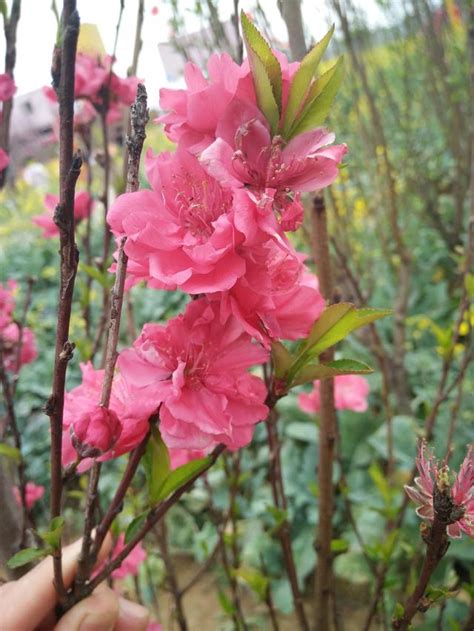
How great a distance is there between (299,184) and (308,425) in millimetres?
1883

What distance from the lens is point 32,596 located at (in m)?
0.53

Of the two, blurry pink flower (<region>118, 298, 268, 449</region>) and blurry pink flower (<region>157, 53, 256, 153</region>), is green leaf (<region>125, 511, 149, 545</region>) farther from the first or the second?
blurry pink flower (<region>157, 53, 256, 153</region>)

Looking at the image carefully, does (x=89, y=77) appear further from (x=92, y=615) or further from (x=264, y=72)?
(x=92, y=615)

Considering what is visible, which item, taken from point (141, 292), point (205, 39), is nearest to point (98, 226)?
point (141, 292)

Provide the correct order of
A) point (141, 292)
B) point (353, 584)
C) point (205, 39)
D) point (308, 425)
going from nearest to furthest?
point (205, 39), point (353, 584), point (308, 425), point (141, 292)

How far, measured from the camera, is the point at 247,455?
2.37 metres

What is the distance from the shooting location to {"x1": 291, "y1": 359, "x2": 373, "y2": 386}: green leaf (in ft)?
1.62

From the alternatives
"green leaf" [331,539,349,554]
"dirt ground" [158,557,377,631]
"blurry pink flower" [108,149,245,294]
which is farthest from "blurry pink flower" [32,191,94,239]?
"dirt ground" [158,557,377,631]

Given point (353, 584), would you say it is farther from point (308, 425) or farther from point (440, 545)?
point (440, 545)

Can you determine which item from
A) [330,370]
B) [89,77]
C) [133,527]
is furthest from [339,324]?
[89,77]

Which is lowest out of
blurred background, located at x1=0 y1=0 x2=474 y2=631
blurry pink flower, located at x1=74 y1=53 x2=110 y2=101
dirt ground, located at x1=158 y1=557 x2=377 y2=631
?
dirt ground, located at x1=158 y1=557 x2=377 y2=631

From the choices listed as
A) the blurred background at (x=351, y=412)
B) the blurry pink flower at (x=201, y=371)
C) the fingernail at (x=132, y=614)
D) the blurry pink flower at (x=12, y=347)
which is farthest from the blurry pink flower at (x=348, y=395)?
the blurry pink flower at (x=201, y=371)

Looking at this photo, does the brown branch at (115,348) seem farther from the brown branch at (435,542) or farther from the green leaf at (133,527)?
the brown branch at (435,542)

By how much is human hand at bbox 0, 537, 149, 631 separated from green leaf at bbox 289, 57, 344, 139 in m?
0.47
